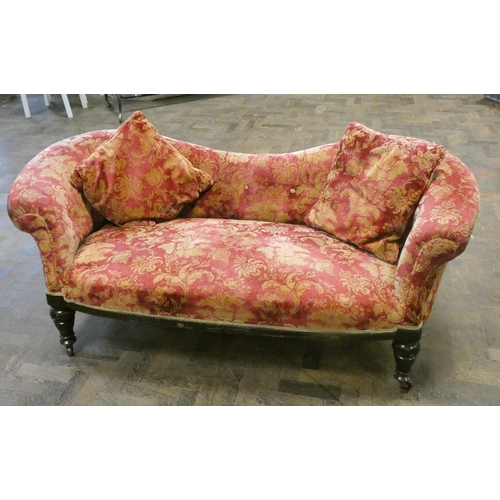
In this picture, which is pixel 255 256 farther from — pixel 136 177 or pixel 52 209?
pixel 52 209

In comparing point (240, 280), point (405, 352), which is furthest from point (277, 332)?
point (405, 352)

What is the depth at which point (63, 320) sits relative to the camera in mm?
2010

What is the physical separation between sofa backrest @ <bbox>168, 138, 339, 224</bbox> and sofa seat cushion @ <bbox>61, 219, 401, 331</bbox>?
21 cm

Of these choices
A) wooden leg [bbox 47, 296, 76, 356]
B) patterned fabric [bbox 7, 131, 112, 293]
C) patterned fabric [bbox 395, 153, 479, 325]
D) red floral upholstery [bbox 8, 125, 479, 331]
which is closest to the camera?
patterned fabric [bbox 395, 153, 479, 325]

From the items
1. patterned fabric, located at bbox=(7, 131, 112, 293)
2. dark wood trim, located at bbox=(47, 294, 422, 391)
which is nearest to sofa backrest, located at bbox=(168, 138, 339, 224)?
patterned fabric, located at bbox=(7, 131, 112, 293)

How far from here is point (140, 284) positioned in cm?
184

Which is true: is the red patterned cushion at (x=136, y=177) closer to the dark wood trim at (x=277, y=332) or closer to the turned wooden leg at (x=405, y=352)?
the dark wood trim at (x=277, y=332)

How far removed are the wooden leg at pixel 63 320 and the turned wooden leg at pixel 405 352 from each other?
1211 millimetres

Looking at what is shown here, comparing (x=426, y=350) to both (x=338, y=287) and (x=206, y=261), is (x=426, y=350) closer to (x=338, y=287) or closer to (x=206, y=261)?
(x=338, y=287)

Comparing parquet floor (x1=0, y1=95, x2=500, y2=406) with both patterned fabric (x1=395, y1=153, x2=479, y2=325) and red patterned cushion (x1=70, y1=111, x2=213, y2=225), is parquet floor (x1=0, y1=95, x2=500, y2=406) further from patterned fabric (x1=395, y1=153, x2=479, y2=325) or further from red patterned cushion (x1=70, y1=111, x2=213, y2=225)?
red patterned cushion (x1=70, y1=111, x2=213, y2=225)

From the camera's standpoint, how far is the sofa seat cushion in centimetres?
176

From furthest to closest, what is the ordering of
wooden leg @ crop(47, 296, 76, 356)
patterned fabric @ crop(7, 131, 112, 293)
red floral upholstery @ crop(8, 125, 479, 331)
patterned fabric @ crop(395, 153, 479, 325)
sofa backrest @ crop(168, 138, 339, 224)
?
sofa backrest @ crop(168, 138, 339, 224) → wooden leg @ crop(47, 296, 76, 356) → patterned fabric @ crop(7, 131, 112, 293) → red floral upholstery @ crop(8, 125, 479, 331) → patterned fabric @ crop(395, 153, 479, 325)

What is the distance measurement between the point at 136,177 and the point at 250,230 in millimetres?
503

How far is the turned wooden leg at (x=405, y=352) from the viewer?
1791 mm
